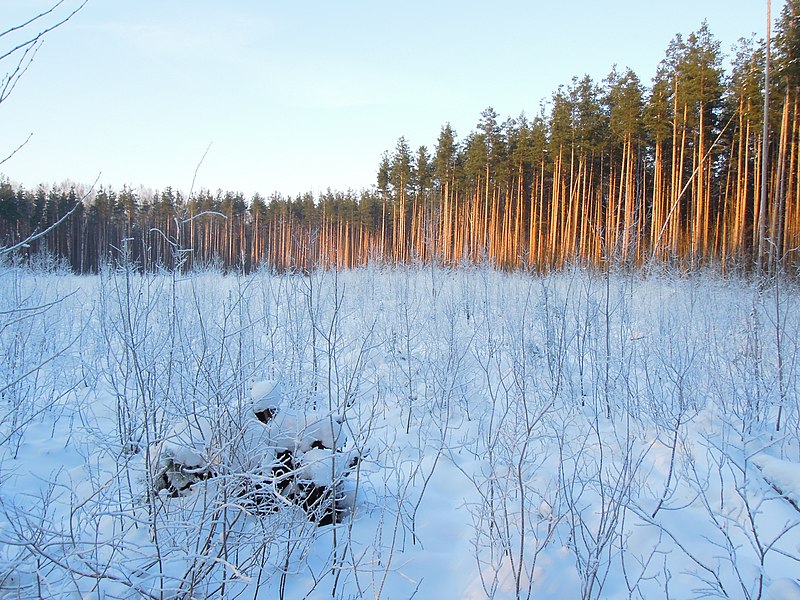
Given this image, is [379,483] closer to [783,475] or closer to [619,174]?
[783,475]

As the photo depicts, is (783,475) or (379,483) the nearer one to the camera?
(783,475)

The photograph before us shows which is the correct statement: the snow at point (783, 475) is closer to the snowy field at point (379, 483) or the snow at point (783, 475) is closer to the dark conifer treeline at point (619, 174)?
the snowy field at point (379, 483)

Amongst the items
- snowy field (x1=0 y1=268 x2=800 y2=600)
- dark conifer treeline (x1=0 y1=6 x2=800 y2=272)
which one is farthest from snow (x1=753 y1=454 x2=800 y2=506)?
dark conifer treeline (x1=0 y1=6 x2=800 y2=272)

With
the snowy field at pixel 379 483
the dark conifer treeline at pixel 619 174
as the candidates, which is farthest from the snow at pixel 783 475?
the dark conifer treeline at pixel 619 174

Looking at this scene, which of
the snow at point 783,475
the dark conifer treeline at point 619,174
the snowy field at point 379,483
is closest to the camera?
the snowy field at point 379,483

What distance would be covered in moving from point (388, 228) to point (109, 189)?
24.4m

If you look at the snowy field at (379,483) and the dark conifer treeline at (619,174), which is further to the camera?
the dark conifer treeline at (619,174)

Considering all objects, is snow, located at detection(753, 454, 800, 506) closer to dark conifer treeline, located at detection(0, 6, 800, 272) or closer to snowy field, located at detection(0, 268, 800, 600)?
snowy field, located at detection(0, 268, 800, 600)

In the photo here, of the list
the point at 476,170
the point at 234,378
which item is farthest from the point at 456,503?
the point at 476,170

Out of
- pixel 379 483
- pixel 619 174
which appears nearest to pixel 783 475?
pixel 379 483

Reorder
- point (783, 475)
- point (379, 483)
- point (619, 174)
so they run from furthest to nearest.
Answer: point (619, 174)
point (379, 483)
point (783, 475)

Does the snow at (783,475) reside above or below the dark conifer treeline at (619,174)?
below

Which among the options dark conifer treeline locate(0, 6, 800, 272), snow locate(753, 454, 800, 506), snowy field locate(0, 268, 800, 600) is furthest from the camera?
dark conifer treeline locate(0, 6, 800, 272)

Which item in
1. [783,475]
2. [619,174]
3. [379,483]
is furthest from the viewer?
[619,174]
